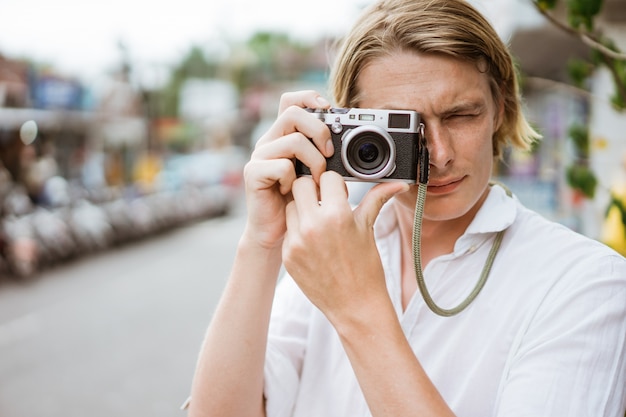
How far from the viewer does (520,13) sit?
579 cm

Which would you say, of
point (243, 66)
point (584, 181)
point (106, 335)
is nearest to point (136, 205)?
point (106, 335)

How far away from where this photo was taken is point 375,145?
129cm

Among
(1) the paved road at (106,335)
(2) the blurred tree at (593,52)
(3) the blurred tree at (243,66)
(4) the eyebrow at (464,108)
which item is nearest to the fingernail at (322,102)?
(4) the eyebrow at (464,108)

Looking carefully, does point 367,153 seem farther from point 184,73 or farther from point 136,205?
point 184,73

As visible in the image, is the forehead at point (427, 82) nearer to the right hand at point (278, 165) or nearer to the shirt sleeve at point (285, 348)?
the right hand at point (278, 165)

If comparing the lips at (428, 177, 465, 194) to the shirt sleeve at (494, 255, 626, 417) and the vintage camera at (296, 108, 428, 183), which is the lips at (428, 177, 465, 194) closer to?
the vintage camera at (296, 108, 428, 183)

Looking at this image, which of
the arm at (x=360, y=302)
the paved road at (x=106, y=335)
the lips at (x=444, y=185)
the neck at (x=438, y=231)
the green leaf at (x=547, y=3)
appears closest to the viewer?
the arm at (x=360, y=302)

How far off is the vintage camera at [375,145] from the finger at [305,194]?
107 mm

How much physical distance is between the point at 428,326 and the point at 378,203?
309mm

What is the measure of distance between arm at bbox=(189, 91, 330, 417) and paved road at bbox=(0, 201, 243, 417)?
364 centimetres

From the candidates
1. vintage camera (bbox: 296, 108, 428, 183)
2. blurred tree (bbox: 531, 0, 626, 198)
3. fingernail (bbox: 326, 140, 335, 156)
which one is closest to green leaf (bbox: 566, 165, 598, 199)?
blurred tree (bbox: 531, 0, 626, 198)

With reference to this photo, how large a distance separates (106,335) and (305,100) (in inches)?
229

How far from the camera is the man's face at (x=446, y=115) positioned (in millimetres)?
1316

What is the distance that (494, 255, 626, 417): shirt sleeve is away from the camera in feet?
3.44
